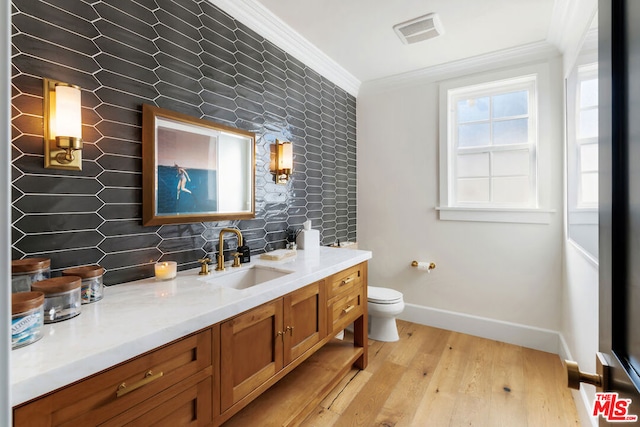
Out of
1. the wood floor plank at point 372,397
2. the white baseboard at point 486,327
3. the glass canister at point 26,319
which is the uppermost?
the glass canister at point 26,319

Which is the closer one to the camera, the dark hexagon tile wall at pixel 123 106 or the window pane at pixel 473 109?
the dark hexagon tile wall at pixel 123 106

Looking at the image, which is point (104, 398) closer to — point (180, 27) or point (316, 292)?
point (316, 292)

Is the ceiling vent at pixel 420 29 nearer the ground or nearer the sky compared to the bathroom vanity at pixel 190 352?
nearer the sky

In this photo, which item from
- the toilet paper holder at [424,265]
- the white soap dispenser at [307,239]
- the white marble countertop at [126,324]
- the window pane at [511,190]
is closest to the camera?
the white marble countertop at [126,324]

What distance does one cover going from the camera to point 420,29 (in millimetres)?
2279

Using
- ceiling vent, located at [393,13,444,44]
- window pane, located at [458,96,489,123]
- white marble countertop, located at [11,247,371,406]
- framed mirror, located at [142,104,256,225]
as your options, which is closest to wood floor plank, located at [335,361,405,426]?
white marble countertop, located at [11,247,371,406]

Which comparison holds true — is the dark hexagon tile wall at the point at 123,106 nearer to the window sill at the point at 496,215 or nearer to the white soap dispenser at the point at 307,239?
the white soap dispenser at the point at 307,239

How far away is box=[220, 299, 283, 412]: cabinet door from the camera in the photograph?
3.96 ft

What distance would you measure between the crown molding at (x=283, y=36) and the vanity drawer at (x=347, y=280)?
1765mm

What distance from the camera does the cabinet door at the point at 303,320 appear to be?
1534 mm

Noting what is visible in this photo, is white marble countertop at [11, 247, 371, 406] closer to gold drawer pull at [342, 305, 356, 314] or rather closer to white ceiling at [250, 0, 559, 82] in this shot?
gold drawer pull at [342, 305, 356, 314]

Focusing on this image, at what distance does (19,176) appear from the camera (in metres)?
1.15

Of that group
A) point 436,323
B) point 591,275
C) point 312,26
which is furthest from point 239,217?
point 436,323

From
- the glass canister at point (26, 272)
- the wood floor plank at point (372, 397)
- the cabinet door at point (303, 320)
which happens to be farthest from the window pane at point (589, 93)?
the glass canister at point (26, 272)
